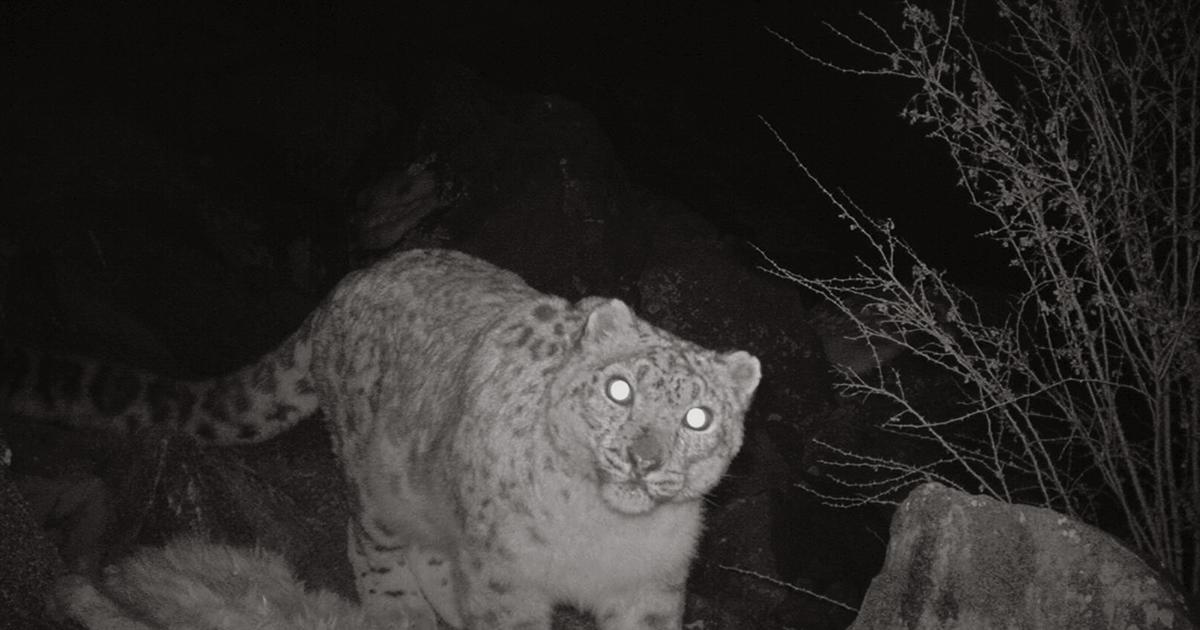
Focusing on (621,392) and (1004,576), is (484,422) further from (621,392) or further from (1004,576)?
(1004,576)

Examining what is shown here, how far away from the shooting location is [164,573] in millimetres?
3781

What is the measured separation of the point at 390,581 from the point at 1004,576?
9.58ft

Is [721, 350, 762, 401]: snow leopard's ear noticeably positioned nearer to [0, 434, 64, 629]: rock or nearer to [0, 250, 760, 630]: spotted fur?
[0, 250, 760, 630]: spotted fur

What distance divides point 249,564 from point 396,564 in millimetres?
1091

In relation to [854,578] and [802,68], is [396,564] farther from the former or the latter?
[802,68]

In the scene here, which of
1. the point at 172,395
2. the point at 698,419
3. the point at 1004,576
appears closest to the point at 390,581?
the point at 172,395

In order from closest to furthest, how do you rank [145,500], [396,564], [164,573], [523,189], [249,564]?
[164,573] < [249,564] < [145,500] < [396,564] < [523,189]

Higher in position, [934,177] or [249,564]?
[934,177]

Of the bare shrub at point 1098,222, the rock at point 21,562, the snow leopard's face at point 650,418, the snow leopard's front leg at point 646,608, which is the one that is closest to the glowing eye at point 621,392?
the snow leopard's face at point 650,418

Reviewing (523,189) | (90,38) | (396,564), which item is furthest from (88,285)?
(523,189)

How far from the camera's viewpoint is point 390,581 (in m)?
5.09

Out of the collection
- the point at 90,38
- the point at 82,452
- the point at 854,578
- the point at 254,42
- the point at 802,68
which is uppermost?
the point at 802,68

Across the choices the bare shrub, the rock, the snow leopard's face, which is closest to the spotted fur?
the snow leopard's face

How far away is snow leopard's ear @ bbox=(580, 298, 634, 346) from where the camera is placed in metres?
3.89
